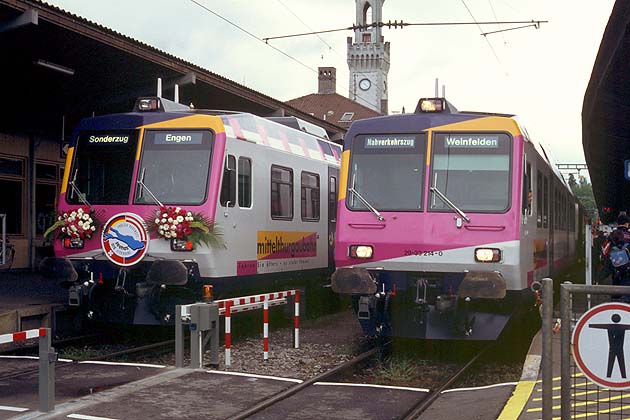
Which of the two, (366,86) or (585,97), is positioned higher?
(366,86)

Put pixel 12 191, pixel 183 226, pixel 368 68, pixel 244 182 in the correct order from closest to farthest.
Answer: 1. pixel 183 226
2. pixel 244 182
3. pixel 12 191
4. pixel 368 68

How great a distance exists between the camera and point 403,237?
11.1 meters

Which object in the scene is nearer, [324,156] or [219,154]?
[219,154]

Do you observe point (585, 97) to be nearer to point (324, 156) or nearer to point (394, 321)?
point (324, 156)

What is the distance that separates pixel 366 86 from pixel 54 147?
86.2m

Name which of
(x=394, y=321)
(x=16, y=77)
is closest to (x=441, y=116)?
(x=394, y=321)

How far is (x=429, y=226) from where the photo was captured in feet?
36.3

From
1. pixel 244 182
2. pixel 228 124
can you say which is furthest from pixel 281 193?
pixel 228 124

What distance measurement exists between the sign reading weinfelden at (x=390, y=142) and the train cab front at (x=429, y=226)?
0.01m

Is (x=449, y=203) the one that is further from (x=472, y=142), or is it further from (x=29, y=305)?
(x=29, y=305)

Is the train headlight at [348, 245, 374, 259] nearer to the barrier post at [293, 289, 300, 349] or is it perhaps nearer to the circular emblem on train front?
→ the barrier post at [293, 289, 300, 349]

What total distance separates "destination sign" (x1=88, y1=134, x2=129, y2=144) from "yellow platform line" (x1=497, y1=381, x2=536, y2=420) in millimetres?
6690

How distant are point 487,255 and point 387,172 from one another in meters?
1.64

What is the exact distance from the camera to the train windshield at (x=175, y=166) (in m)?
12.3
